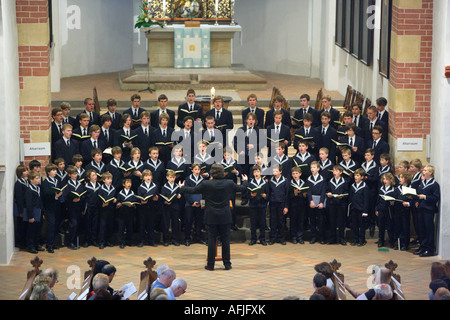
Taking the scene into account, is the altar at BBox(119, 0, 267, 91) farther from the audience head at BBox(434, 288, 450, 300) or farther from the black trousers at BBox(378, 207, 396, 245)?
the audience head at BBox(434, 288, 450, 300)

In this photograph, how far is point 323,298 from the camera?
699 cm

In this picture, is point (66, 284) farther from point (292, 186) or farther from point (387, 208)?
point (387, 208)

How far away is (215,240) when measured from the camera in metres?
11.7

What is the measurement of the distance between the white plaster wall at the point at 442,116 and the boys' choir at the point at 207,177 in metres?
0.15

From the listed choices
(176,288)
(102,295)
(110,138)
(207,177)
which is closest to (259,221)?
(207,177)

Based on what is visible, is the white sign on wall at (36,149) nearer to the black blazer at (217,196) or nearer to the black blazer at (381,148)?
the black blazer at (217,196)

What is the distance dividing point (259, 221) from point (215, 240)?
1.59 meters

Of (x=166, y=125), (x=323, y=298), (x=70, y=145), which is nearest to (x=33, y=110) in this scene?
(x=70, y=145)

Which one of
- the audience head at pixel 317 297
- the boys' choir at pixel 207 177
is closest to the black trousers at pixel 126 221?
the boys' choir at pixel 207 177

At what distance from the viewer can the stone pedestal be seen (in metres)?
21.0

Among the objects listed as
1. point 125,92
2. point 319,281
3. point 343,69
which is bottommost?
point 319,281

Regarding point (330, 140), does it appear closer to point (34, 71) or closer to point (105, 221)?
point (105, 221)

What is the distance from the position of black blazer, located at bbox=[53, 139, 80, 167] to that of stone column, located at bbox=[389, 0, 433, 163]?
5.05 metres

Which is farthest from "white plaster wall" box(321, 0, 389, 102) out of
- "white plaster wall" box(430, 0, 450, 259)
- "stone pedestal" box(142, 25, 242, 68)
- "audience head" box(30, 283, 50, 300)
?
"audience head" box(30, 283, 50, 300)
